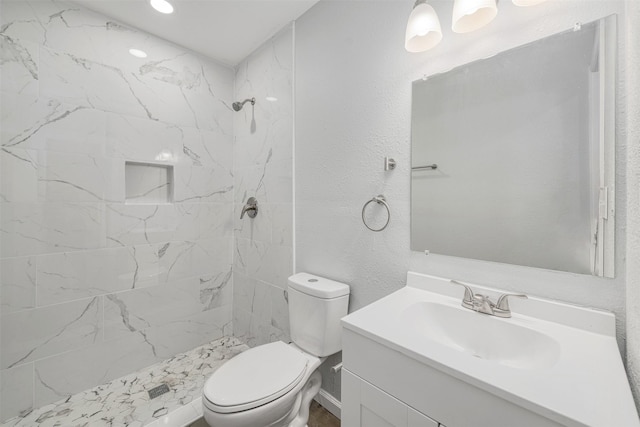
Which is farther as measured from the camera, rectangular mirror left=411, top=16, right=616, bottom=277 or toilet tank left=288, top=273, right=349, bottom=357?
toilet tank left=288, top=273, right=349, bottom=357

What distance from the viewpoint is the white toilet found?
1042mm

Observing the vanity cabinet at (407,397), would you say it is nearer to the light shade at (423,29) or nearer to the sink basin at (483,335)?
the sink basin at (483,335)

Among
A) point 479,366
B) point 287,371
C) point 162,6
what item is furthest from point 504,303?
point 162,6

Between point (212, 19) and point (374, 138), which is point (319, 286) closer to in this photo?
point (374, 138)

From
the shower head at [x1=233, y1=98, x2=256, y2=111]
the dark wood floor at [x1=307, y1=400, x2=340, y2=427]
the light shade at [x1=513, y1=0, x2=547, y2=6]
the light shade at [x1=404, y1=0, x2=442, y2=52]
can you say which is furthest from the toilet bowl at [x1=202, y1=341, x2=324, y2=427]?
the shower head at [x1=233, y1=98, x2=256, y2=111]

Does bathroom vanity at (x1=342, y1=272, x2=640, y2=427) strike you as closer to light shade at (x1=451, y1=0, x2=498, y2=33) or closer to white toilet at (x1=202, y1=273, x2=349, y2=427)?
white toilet at (x1=202, y1=273, x2=349, y2=427)

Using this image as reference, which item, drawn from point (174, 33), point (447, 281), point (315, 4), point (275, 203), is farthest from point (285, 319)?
point (174, 33)

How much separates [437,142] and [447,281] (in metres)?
0.60

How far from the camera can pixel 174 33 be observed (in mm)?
1887

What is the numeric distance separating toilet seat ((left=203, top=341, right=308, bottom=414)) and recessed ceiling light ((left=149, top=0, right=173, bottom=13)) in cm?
213

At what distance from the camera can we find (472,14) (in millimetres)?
937

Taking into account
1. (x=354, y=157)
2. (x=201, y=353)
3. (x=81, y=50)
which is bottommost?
(x=201, y=353)

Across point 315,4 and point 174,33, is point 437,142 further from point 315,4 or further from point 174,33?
point 174,33

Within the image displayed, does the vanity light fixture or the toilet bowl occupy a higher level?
the vanity light fixture
